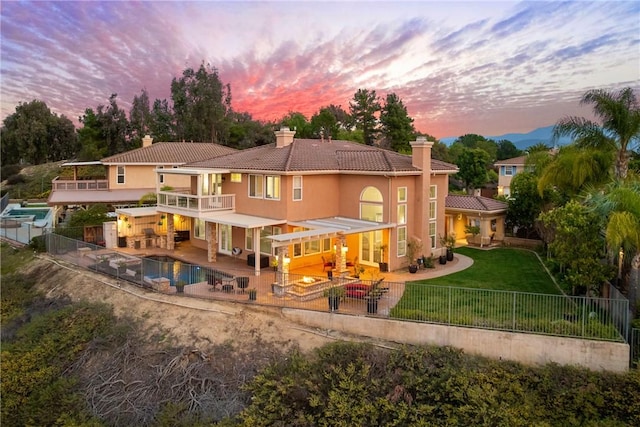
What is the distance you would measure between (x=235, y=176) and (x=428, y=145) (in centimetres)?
1135

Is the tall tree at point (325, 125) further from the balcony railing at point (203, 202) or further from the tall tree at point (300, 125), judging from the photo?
the balcony railing at point (203, 202)

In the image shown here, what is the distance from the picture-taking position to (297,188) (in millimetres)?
23891

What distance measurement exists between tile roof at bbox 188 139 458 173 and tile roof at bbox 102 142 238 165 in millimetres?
9940

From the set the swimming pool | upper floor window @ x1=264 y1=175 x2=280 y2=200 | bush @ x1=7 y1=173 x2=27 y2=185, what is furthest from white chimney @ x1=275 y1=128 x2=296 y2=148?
bush @ x1=7 y1=173 x2=27 y2=185

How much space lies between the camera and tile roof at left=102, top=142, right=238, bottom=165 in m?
37.6

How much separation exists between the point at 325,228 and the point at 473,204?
14.0 metres

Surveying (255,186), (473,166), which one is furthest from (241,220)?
(473,166)

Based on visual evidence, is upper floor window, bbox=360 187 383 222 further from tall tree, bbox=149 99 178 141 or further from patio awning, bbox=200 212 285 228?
tall tree, bbox=149 99 178 141

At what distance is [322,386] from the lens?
556 inches

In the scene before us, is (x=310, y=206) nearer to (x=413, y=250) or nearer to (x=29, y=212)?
(x=413, y=250)

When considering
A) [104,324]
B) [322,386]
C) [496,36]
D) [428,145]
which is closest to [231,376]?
[322,386]

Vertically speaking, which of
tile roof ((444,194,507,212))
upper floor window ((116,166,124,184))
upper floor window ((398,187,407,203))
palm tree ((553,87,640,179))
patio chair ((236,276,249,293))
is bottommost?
patio chair ((236,276,249,293))

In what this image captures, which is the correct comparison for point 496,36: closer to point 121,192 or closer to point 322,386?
point 322,386

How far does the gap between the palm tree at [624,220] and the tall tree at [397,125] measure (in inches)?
1611
